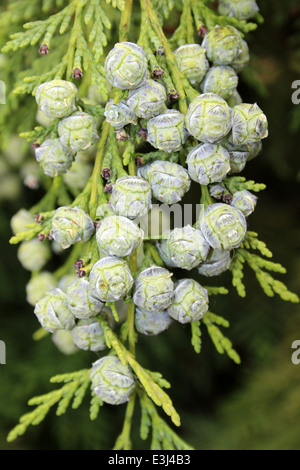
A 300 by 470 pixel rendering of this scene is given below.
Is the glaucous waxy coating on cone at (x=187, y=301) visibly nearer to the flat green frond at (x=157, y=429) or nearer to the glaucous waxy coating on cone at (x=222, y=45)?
the flat green frond at (x=157, y=429)

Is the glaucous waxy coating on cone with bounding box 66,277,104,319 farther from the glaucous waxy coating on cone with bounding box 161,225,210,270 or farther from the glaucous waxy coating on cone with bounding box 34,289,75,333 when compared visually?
the glaucous waxy coating on cone with bounding box 161,225,210,270

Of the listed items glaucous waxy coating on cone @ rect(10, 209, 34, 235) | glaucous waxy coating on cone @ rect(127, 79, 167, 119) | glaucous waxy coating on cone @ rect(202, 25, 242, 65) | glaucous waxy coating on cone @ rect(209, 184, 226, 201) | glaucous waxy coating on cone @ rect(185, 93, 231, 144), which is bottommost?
glaucous waxy coating on cone @ rect(10, 209, 34, 235)

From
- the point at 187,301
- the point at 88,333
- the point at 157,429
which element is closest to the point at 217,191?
the point at 187,301

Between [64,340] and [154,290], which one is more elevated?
[154,290]

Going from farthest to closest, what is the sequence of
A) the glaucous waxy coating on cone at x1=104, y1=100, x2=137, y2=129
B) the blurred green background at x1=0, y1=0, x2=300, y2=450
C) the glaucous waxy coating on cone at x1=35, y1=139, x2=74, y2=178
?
1. the blurred green background at x1=0, y1=0, x2=300, y2=450
2. the glaucous waxy coating on cone at x1=35, y1=139, x2=74, y2=178
3. the glaucous waxy coating on cone at x1=104, y1=100, x2=137, y2=129

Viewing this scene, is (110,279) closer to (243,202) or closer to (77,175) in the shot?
(243,202)

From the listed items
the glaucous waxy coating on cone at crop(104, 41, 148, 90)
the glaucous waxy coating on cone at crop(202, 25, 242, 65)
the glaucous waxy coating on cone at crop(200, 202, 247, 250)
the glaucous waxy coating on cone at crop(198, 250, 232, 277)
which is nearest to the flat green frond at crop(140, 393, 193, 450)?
the glaucous waxy coating on cone at crop(198, 250, 232, 277)
